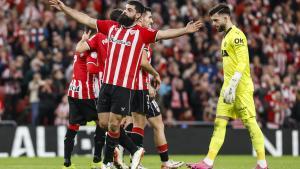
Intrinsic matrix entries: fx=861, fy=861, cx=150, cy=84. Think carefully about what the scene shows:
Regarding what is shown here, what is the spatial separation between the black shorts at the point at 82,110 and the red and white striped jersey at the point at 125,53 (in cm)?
198

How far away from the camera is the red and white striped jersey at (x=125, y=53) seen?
479 inches

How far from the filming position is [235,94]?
13172 mm

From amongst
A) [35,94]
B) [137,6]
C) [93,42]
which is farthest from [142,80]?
[35,94]

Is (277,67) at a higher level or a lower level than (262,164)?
higher

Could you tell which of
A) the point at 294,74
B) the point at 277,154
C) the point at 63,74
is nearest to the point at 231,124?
the point at 277,154

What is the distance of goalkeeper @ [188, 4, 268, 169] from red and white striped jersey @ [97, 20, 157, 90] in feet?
4.82

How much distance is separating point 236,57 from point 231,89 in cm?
61

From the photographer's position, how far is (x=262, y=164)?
42.9 ft

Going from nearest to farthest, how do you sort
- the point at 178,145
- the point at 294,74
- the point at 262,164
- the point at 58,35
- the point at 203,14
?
the point at 262,164
the point at 178,145
the point at 58,35
the point at 294,74
the point at 203,14

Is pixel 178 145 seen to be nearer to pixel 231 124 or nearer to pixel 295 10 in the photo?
pixel 231 124

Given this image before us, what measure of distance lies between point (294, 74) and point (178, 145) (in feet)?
16.6

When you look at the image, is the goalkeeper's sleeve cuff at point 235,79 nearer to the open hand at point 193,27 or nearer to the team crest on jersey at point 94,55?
the open hand at point 193,27

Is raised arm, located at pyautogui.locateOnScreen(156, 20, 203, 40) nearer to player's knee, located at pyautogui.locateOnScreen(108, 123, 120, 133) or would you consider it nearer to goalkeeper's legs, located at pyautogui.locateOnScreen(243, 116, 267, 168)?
player's knee, located at pyautogui.locateOnScreen(108, 123, 120, 133)

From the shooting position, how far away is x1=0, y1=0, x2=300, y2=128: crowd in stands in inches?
883
